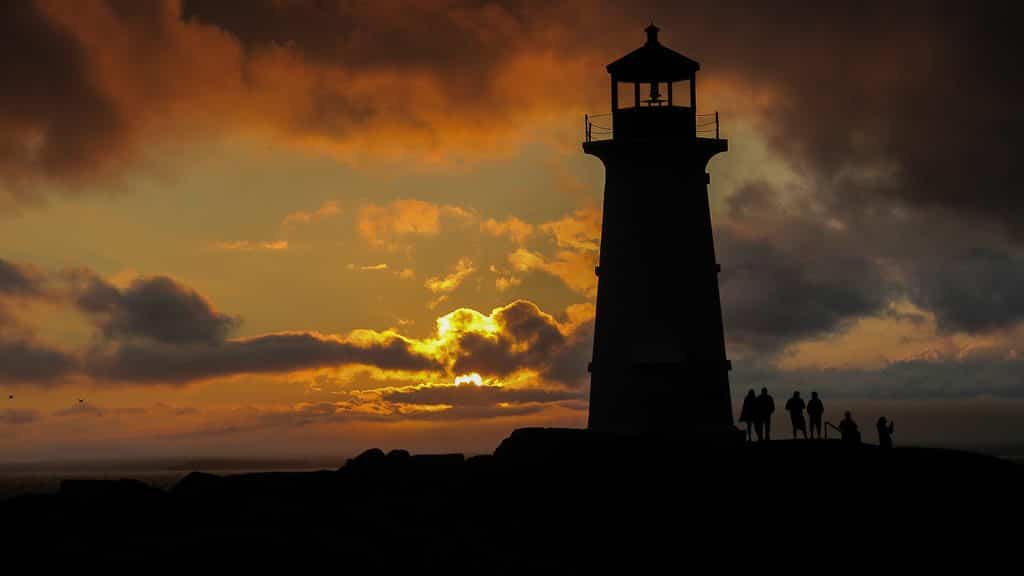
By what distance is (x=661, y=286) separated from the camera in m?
37.0

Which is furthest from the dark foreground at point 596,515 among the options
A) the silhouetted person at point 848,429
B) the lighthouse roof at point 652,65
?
the lighthouse roof at point 652,65

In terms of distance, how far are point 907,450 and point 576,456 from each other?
7.67 meters

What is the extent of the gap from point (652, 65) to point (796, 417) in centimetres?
982

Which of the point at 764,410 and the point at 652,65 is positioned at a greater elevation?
the point at 652,65

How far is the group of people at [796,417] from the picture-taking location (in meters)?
35.8

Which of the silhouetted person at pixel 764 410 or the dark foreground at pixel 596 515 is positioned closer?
the dark foreground at pixel 596 515

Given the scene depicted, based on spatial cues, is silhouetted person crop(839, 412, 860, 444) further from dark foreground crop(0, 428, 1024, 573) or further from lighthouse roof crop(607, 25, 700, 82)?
lighthouse roof crop(607, 25, 700, 82)

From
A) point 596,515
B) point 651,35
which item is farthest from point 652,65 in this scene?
point 596,515

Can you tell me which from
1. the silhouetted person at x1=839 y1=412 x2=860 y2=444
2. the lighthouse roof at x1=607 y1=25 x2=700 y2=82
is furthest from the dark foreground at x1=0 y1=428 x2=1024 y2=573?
the lighthouse roof at x1=607 y1=25 x2=700 y2=82

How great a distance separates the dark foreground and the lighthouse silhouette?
3753mm

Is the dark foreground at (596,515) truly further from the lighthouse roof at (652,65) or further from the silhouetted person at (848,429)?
the lighthouse roof at (652,65)

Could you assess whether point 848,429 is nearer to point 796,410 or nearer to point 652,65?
point 796,410

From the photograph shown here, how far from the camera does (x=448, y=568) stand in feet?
87.3

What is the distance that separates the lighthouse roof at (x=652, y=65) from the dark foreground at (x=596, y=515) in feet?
33.4
